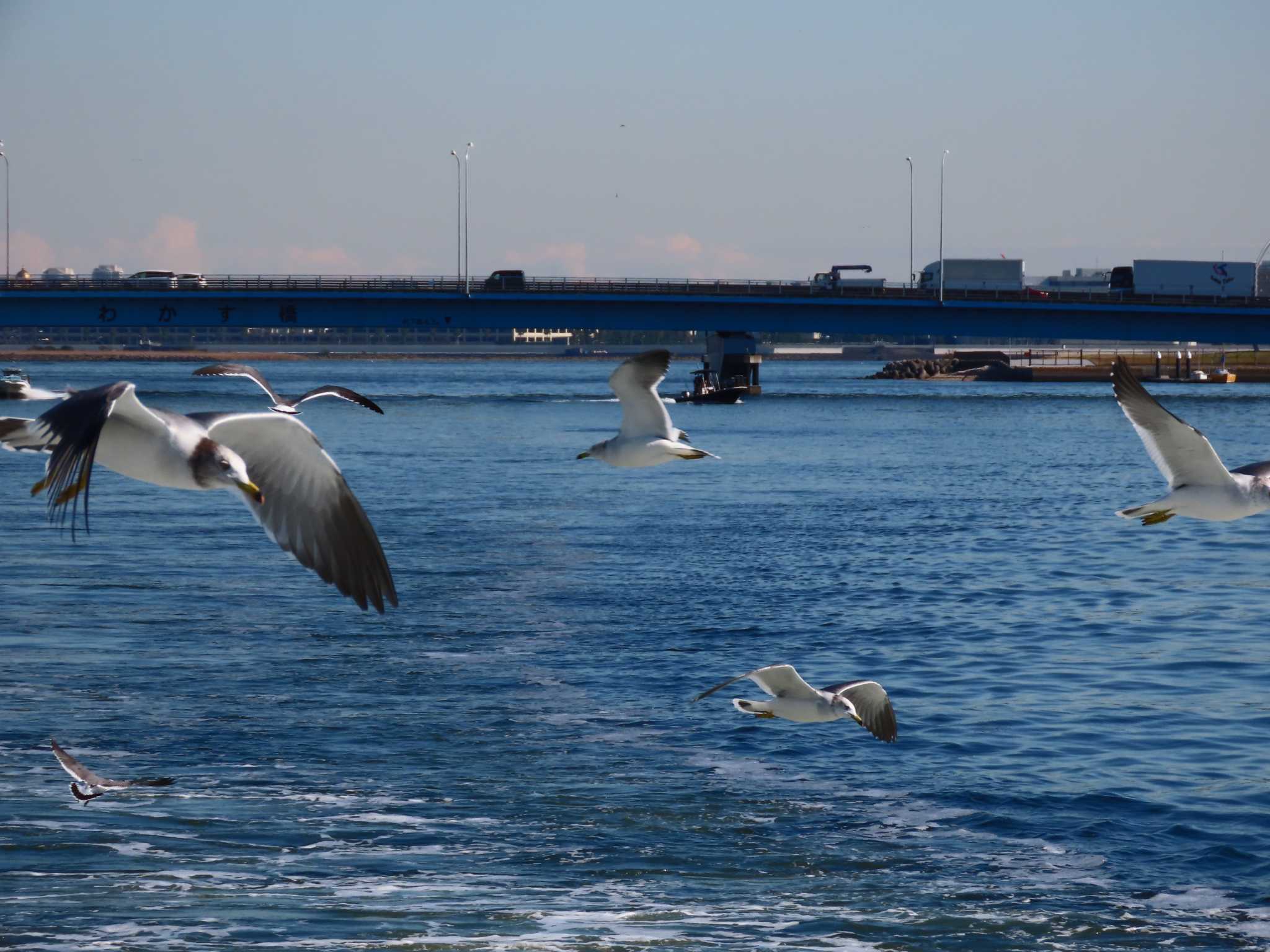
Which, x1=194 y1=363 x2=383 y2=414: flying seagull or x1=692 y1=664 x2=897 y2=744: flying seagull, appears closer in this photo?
x1=194 y1=363 x2=383 y2=414: flying seagull

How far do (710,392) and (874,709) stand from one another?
348ft

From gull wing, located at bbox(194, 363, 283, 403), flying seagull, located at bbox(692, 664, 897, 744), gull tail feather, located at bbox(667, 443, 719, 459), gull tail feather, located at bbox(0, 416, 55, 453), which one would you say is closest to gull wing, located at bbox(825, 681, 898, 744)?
A: flying seagull, located at bbox(692, 664, 897, 744)

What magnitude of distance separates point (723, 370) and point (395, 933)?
374ft

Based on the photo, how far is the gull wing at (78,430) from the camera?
337 inches

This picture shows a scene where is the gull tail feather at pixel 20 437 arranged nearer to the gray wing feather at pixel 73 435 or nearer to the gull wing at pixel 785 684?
the gray wing feather at pixel 73 435

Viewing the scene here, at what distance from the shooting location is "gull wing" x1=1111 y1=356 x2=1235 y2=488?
14477 mm

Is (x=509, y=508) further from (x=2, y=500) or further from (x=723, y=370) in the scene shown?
(x=723, y=370)

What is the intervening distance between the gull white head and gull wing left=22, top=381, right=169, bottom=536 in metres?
0.24

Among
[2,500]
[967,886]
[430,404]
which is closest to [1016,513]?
[2,500]

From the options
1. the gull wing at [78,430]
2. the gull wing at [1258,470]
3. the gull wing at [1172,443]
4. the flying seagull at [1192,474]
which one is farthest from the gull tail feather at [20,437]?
the gull wing at [1258,470]

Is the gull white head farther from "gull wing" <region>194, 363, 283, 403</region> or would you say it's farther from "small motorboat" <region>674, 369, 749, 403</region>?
"small motorboat" <region>674, 369, 749, 403</region>

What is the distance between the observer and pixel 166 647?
3378cm

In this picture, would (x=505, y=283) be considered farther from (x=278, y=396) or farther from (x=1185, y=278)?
(x=278, y=396)

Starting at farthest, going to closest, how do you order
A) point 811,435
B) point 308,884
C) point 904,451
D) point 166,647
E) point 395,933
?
point 811,435 → point 904,451 → point 166,647 → point 308,884 → point 395,933
